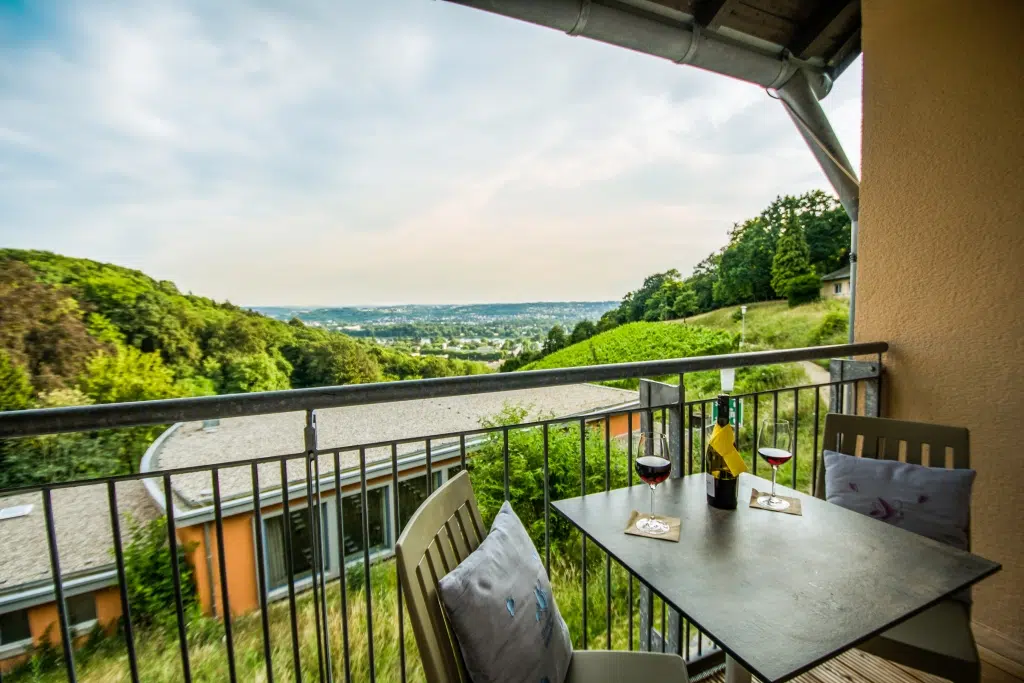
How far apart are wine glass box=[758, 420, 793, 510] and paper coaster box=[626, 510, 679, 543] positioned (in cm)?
31

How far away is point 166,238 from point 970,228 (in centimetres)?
1828

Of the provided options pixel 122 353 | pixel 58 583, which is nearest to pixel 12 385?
pixel 122 353

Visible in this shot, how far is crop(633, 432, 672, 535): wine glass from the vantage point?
4.11 ft

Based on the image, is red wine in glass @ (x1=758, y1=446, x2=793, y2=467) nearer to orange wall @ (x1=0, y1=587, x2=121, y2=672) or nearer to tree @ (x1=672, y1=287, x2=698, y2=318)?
orange wall @ (x1=0, y1=587, x2=121, y2=672)

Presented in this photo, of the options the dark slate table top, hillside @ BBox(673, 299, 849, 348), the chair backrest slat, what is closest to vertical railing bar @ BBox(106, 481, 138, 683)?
the chair backrest slat

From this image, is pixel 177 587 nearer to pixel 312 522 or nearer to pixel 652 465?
pixel 312 522

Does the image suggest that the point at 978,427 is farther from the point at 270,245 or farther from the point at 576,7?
the point at 270,245

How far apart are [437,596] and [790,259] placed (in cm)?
770

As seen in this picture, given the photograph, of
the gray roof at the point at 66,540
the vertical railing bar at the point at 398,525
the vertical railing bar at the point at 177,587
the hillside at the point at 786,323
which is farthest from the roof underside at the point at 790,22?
the gray roof at the point at 66,540

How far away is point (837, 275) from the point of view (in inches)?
226

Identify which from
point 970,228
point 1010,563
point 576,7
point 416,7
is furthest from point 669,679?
point 416,7

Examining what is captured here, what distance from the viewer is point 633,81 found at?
9.98 metres

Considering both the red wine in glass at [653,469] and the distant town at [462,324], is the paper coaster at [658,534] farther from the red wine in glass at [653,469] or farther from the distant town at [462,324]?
the distant town at [462,324]

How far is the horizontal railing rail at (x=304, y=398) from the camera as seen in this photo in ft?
3.27
